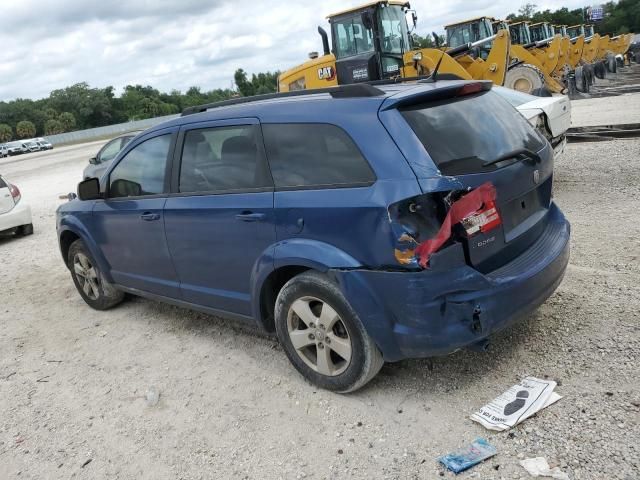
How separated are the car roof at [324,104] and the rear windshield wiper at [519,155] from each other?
0.53 meters

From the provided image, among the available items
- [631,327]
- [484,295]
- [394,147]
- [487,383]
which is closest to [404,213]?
[394,147]

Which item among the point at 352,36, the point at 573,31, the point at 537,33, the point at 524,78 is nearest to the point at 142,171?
the point at 352,36

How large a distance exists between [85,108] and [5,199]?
4269 inches

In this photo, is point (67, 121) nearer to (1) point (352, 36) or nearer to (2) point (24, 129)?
(2) point (24, 129)

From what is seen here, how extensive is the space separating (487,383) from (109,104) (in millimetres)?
121008

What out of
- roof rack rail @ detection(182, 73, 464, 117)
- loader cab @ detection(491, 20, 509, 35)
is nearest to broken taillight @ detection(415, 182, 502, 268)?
roof rack rail @ detection(182, 73, 464, 117)

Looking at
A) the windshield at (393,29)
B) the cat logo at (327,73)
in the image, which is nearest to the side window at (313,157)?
the windshield at (393,29)

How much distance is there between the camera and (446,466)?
2.82 m

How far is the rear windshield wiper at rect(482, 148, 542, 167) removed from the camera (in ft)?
10.8

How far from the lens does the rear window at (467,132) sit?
3.18m

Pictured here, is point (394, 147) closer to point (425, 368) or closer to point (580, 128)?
point (425, 368)

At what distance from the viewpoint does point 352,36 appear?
13.4 m

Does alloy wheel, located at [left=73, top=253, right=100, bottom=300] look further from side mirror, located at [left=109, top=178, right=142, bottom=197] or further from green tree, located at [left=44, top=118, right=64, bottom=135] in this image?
green tree, located at [left=44, top=118, right=64, bottom=135]

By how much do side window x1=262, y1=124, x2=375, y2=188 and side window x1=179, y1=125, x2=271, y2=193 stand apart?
13 cm
